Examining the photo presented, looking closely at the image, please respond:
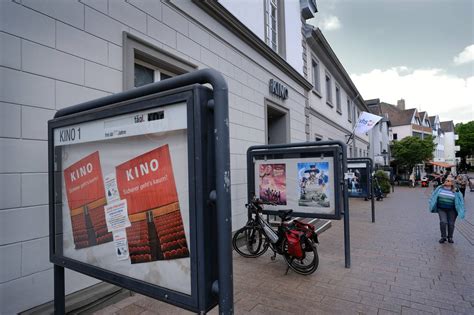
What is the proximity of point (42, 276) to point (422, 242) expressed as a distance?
6.81 meters

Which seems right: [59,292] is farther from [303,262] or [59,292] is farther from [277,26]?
[277,26]

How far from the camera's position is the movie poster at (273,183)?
5.15 meters

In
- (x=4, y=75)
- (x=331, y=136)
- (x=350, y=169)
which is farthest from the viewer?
(x=331, y=136)

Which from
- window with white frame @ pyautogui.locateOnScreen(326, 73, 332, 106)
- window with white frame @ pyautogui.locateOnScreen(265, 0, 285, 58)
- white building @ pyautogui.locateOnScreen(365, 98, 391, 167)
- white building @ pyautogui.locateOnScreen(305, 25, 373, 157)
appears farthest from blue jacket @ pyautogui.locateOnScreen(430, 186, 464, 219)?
white building @ pyautogui.locateOnScreen(365, 98, 391, 167)

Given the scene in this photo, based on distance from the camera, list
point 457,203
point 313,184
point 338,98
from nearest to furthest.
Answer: point 313,184
point 457,203
point 338,98

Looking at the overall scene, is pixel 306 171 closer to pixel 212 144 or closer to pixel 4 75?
pixel 212 144

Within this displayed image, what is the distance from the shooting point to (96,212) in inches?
69.5

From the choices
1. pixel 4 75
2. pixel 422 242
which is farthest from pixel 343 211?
pixel 4 75

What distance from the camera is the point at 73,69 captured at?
120 inches

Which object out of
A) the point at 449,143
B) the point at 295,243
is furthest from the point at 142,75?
the point at 449,143

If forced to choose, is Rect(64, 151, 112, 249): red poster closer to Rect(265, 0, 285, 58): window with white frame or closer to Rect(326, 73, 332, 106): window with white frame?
→ Rect(265, 0, 285, 58): window with white frame

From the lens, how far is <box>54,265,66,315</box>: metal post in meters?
2.07

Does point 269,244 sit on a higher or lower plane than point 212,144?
lower

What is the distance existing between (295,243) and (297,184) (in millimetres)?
1212
